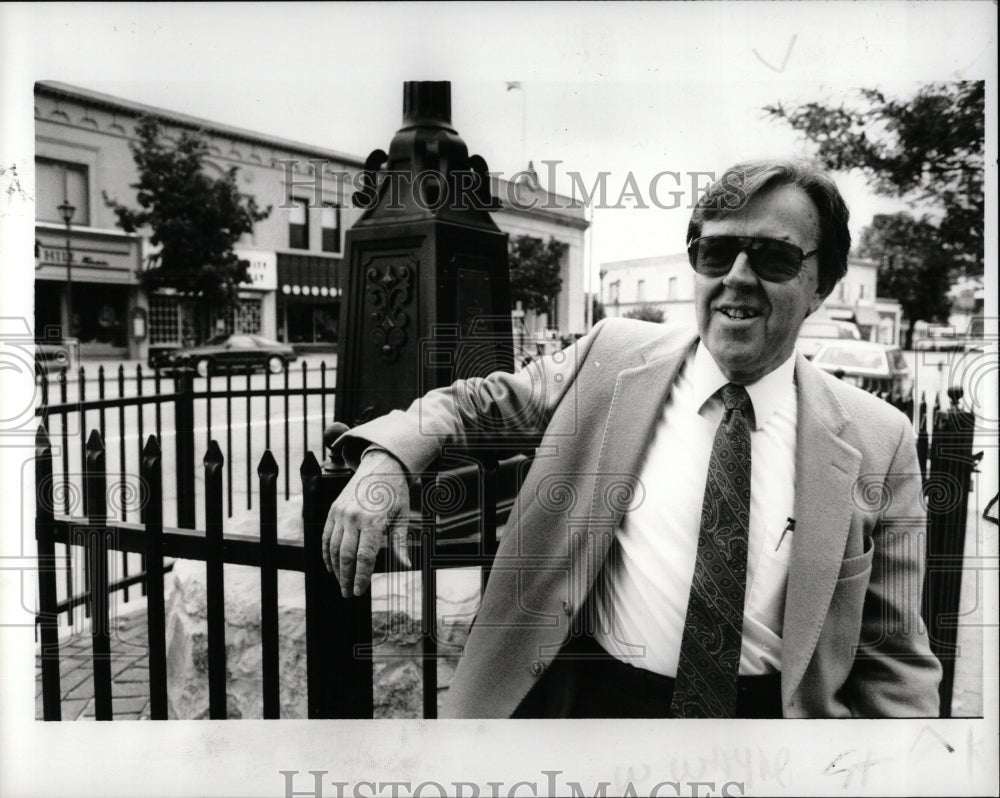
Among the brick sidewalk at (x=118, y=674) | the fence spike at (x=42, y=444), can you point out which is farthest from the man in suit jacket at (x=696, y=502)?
the brick sidewalk at (x=118, y=674)

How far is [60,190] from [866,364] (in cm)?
282

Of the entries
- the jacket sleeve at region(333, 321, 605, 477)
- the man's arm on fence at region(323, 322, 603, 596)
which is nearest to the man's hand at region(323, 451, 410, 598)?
the man's arm on fence at region(323, 322, 603, 596)

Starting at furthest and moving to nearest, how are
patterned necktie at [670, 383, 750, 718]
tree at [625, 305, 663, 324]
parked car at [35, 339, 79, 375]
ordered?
parked car at [35, 339, 79, 375] → tree at [625, 305, 663, 324] → patterned necktie at [670, 383, 750, 718]

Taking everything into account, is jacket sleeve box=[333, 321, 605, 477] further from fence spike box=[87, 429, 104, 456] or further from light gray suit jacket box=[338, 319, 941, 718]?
fence spike box=[87, 429, 104, 456]

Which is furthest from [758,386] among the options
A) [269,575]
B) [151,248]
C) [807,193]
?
[151,248]

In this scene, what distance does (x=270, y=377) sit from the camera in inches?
115

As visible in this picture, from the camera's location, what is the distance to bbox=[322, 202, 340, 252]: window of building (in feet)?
8.54

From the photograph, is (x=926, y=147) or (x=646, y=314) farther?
(x=926, y=147)

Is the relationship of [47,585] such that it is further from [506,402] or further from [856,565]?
[856,565]

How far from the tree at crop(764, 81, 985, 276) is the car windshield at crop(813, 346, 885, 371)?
1.51 ft

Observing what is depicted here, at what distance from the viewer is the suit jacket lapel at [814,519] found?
2.19 meters

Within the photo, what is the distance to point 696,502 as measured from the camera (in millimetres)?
2271

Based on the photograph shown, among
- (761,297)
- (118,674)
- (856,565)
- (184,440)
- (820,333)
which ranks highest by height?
(761,297)

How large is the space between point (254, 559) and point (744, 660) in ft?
5.08
